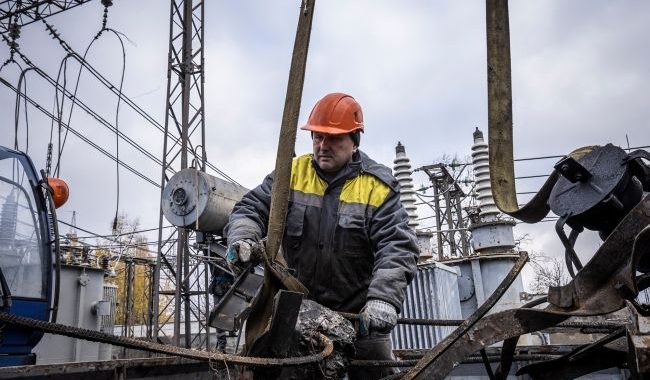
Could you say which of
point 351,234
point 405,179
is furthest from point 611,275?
point 405,179

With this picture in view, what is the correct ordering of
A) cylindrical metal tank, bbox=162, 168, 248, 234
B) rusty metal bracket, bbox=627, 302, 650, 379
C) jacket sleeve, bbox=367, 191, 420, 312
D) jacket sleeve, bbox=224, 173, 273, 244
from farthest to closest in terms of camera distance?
cylindrical metal tank, bbox=162, 168, 248, 234
jacket sleeve, bbox=224, 173, 273, 244
jacket sleeve, bbox=367, 191, 420, 312
rusty metal bracket, bbox=627, 302, 650, 379

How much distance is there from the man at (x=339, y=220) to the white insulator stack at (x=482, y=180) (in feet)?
23.5

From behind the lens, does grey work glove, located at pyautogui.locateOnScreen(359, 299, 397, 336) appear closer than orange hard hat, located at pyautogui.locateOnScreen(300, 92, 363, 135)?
Yes

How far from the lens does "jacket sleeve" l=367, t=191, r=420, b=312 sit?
2406mm

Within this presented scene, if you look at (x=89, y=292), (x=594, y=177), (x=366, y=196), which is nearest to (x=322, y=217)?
(x=366, y=196)

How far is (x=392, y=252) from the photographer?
2.57 metres

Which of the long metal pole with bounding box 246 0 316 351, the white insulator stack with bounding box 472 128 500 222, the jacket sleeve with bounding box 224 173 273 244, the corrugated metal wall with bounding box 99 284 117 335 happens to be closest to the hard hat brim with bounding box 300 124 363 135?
the jacket sleeve with bounding box 224 173 273 244

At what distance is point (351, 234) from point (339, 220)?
0.10 meters

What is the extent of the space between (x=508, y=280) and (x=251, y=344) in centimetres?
102

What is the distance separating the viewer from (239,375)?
6.31 feet

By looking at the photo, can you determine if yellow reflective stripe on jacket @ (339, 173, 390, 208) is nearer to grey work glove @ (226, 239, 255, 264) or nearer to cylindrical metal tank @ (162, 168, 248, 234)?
grey work glove @ (226, 239, 255, 264)

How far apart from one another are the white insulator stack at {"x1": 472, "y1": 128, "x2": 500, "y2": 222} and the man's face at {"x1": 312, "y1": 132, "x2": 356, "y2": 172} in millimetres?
7188

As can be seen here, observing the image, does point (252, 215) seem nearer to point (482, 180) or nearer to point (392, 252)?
point (392, 252)

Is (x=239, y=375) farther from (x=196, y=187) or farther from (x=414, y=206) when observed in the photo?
(x=414, y=206)
